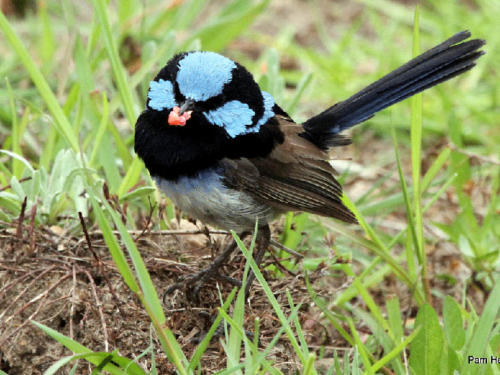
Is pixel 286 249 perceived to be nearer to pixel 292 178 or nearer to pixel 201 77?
pixel 292 178

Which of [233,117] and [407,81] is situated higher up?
[407,81]

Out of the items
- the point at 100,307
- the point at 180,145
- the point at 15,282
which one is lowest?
the point at 100,307

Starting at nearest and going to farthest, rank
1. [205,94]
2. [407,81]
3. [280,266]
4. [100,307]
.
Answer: [100,307] → [205,94] → [280,266] → [407,81]

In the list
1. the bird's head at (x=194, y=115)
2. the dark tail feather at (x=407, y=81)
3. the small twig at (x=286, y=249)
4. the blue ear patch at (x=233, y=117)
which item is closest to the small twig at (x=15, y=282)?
the bird's head at (x=194, y=115)

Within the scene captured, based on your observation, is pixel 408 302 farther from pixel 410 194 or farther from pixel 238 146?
pixel 238 146

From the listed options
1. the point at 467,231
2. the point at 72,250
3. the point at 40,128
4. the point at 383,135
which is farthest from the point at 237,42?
the point at 72,250

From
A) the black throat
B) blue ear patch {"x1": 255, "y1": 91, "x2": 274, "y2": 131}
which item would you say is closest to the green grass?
the black throat

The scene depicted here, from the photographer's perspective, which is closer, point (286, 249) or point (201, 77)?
point (201, 77)

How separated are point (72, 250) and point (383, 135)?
2.88m

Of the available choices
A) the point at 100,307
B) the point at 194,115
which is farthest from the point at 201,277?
the point at 194,115

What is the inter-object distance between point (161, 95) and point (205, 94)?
19 cm

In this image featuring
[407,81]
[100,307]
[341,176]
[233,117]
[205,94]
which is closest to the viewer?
[100,307]

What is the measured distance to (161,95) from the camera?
3086 mm

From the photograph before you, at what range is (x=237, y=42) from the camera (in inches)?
251
